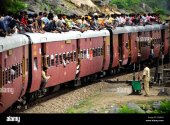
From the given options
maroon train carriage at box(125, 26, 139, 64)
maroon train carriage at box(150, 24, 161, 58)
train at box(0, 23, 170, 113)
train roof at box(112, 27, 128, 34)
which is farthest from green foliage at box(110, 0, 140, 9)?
train roof at box(112, 27, 128, 34)

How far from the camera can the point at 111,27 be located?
109 ft

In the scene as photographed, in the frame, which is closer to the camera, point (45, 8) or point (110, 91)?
point (110, 91)

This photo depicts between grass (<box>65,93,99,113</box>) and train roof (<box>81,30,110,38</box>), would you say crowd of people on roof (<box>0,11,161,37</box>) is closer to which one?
train roof (<box>81,30,110,38</box>)

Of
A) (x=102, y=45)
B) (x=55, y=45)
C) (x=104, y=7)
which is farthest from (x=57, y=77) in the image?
(x=104, y=7)

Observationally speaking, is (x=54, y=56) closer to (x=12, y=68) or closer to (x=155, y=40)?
(x=12, y=68)

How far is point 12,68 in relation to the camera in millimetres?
17812

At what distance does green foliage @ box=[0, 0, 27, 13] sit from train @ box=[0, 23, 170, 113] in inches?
275

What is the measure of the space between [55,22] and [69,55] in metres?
1.89

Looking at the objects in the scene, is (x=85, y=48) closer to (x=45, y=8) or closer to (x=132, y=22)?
(x=132, y=22)

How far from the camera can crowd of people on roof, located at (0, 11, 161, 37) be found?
18820 mm

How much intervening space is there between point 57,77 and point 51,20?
92.2 inches

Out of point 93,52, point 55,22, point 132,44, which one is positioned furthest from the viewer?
point 132,44

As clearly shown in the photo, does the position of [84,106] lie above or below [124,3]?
below

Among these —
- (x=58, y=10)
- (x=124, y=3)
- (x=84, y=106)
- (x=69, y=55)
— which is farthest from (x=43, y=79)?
(x=124, y=3)
